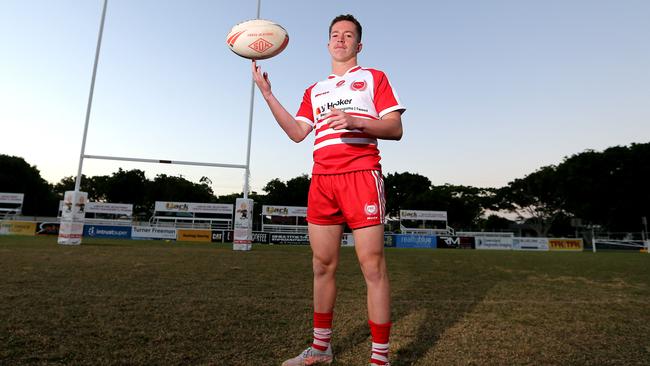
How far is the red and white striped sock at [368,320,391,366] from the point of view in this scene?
6.67ft

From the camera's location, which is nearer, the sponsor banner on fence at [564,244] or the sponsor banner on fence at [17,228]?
the sponsor banner on fence at [17,228]

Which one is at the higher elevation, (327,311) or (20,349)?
(327,311)

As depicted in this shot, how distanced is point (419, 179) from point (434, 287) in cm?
6044

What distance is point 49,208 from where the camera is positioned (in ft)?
187

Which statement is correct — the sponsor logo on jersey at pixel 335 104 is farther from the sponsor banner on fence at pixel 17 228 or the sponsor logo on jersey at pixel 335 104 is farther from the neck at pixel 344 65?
the sponsor banner on fence at pixel 17 228

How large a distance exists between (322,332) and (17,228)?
30.9 meters

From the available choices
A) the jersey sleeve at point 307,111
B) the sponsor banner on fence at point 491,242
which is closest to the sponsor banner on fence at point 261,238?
the sponsor banner on fence at point 491,242

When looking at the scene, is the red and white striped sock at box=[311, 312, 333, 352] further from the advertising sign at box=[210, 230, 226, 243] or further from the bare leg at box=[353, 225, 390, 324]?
the advertising sign at box=[210, 230, 226, 243]

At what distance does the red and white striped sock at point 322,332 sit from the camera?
2264mm

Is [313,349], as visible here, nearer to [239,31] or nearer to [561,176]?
[239,31]

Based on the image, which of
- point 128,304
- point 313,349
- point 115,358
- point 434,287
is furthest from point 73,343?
point 434,287

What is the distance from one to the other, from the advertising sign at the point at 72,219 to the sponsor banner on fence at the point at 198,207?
2601 cm

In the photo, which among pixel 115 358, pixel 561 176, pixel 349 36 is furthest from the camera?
pixel 561 176

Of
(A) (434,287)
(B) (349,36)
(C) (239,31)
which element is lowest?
(A) (434,287)
